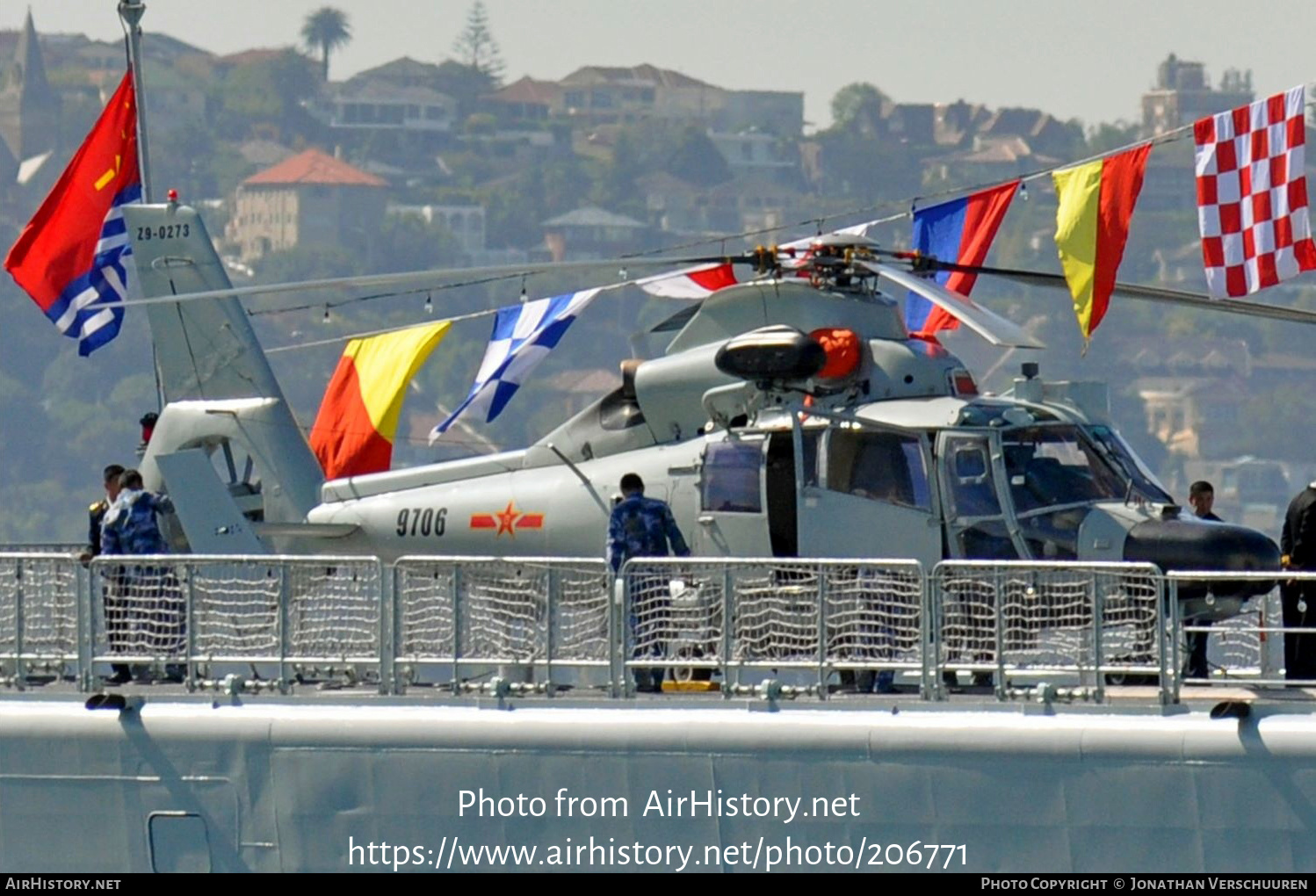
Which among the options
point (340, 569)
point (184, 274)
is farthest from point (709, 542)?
point (184, 274)

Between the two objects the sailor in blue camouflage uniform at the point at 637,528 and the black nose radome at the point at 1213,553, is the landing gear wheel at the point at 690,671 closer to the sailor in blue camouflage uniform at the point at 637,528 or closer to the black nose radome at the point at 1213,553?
the sailor in blue camouflage uniform at the point at 637,528

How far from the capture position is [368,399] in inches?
945

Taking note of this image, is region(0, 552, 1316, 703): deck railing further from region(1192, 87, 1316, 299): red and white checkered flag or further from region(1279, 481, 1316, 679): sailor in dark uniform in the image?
region(1192, 87, 1316, 299): red and white checkered flag

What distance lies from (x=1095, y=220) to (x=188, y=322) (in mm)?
8147

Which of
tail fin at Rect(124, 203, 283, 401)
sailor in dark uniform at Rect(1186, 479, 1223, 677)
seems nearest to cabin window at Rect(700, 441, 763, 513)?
sailor in dark uniform at Rect(1186, 479, 1223, 677)

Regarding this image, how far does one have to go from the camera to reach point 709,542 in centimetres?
1823

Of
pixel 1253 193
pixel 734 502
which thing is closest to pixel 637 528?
pixel 734 502

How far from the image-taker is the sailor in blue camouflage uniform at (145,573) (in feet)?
56.1

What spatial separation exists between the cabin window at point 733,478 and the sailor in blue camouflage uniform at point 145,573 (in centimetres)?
358

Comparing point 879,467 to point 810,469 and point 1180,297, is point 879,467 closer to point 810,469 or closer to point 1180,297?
point 810,469

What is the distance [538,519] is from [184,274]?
5605mm

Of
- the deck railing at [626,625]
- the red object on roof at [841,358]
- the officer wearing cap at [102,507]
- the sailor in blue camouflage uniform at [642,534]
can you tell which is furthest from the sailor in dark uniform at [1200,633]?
the officer wearing cap at [102,507]

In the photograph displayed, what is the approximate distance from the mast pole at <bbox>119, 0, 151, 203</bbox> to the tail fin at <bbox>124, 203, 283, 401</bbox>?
148 centimetres

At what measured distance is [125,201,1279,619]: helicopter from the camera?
17.5 meters
